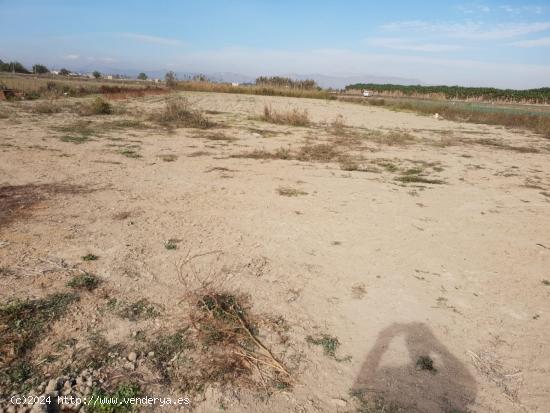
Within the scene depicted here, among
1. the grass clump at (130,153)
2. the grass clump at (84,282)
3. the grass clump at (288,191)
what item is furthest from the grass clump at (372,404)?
the grass clump at (130,153)

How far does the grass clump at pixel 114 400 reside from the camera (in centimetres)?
229

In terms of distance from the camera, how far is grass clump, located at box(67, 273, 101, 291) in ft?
11.2

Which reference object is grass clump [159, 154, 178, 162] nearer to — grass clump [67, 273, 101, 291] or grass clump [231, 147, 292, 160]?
grass clump [231, 147, 292, 160]

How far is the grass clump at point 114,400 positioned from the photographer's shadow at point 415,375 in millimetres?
1482

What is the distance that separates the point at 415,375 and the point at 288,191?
13.8 feet

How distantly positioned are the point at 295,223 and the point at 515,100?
164 feet

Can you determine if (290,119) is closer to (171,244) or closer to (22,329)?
(171,244)

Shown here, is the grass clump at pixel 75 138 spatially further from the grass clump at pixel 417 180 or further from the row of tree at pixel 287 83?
the row of tree at pixel 287 83

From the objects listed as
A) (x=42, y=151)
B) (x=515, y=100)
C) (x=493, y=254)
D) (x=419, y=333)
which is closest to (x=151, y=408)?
(x=419, y=333)

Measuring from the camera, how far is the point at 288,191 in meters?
6.58

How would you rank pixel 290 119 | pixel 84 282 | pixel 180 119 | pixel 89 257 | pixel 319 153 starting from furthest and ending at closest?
pixel 290 119 → pixel 180 119 → pixel 319 153 → pixel 89 257 → pixel 84 282

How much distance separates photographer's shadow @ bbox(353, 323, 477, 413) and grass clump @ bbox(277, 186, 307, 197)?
3538 mm

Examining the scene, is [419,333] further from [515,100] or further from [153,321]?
[515,100]

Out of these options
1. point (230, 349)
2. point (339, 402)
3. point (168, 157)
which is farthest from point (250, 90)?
point (339, 402)
